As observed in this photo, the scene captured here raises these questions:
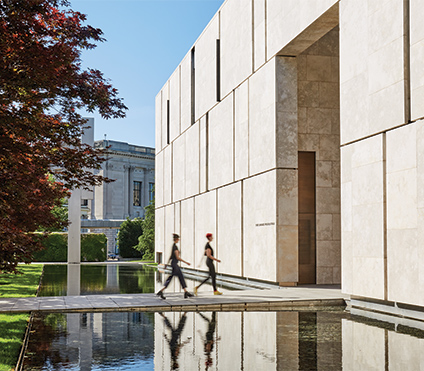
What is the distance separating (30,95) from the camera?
9.07 m

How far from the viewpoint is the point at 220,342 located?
8.88 metres

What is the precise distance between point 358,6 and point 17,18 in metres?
8.28

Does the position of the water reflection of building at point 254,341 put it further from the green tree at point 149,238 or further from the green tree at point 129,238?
the green tree at point 129,238

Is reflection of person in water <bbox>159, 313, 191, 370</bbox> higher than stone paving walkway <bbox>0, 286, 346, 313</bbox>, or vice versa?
reflection of person in water <bbox>159, 313, 191, 370</bbox>

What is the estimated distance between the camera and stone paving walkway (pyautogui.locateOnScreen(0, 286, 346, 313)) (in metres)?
13.0

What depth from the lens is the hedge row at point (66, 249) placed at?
49594 millimetres

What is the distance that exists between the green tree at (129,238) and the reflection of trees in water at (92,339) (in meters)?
47.2

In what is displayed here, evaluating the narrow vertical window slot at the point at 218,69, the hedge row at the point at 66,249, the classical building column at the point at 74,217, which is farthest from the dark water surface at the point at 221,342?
the hedge row at the point at 66,249

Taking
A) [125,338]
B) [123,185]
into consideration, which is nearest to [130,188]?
[123,185]

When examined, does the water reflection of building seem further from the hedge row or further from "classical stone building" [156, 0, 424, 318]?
the hedge row

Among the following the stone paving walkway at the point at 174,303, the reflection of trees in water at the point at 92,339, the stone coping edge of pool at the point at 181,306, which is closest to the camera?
the reflection of trees in water at the point at 92,339

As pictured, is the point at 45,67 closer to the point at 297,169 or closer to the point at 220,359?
the point at 220,359

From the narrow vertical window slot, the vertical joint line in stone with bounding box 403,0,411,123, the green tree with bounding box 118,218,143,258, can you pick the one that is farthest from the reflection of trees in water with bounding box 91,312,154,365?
the green tree with bounding box 118,218,143,258

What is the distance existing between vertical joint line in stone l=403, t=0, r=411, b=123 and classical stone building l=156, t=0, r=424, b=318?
0.07 feet
